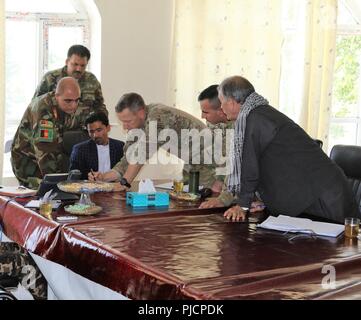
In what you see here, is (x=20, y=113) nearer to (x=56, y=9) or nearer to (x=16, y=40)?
(x=16, y=40)

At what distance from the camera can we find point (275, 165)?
283 cm

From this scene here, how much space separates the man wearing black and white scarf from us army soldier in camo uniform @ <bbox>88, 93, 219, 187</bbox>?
0.70 m

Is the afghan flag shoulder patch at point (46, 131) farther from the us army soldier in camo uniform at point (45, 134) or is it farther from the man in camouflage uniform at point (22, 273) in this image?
the man in camouflage uniform at point (22, 273)

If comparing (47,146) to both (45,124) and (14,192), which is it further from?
(14,192)

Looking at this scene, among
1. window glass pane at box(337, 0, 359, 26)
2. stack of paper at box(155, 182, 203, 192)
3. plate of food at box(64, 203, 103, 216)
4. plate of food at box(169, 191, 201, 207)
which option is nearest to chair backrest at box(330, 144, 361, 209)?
stack of paper at box(155, 182, 203, 192)

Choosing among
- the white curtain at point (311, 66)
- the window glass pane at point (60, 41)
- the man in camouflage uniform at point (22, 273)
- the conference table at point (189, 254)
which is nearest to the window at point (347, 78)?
the white curtain at point (311, 66)

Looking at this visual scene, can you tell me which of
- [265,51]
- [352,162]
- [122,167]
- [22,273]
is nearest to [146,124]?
[122,167]

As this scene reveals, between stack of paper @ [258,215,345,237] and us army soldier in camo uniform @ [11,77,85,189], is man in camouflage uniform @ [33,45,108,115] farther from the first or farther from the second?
stack of paper @ [258,215,345,237]

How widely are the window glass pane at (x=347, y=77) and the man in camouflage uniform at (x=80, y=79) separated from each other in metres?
2.74

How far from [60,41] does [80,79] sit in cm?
72

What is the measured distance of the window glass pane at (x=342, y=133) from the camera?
21.5 feet

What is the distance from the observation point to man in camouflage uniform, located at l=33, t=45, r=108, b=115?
4.71m
